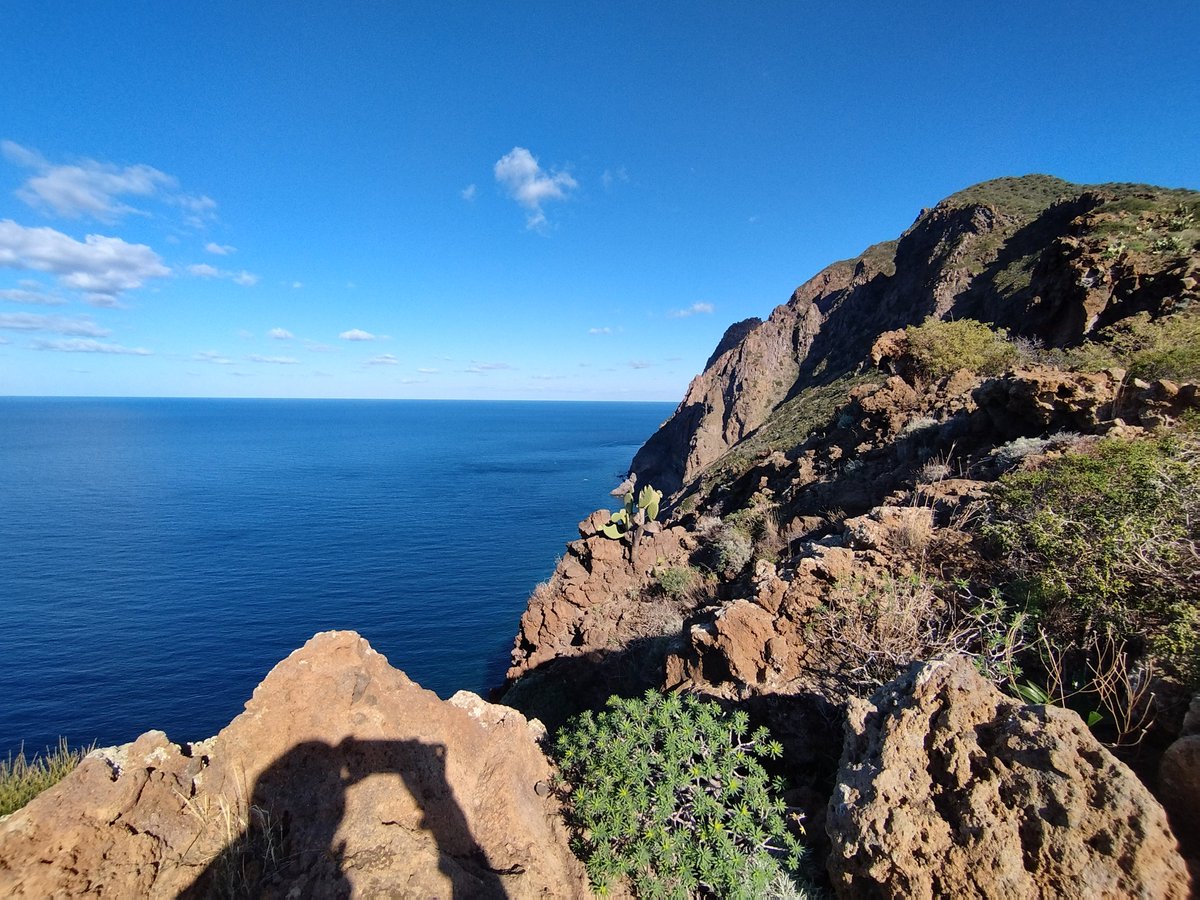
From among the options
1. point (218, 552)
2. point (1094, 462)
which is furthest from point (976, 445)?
point (218, 552)

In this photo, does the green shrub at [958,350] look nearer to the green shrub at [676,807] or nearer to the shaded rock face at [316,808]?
the green shrub at [676,807]

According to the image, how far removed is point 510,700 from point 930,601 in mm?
10175

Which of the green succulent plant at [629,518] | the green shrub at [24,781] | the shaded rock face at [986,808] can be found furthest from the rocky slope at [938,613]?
the green shrub at [24,781]

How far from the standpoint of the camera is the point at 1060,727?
9.46 ft

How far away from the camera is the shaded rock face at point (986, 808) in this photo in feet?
8.16

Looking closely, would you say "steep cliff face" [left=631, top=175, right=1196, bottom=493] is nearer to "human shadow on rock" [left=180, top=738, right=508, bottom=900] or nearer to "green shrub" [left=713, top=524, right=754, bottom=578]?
"green shrub" [left=713, top=524, right=754, bottom=578]

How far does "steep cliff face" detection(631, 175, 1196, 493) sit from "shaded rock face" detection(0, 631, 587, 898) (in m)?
20.6

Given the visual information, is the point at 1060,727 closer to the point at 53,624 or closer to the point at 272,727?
the point at 272,727

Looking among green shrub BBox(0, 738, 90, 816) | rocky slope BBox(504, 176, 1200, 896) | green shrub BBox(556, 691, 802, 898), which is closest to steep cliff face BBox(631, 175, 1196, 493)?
rocky slope BBox(504, 176, 1200, 896)

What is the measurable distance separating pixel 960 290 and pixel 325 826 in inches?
1863

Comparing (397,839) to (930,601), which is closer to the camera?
(397,839)

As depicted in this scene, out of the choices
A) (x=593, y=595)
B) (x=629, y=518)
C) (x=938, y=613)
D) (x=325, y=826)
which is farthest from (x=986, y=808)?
(x=629, y=518)

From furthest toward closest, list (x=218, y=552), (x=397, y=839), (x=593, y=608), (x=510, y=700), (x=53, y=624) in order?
1. (x=218, y=552)
2. (x=53, y=624)
3. (x=593, y=608)
4. (x=510, y=700)
5. (x=397, y=839)

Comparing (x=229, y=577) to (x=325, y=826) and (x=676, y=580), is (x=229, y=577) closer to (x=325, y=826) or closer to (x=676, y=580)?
(x=676, y=580)
